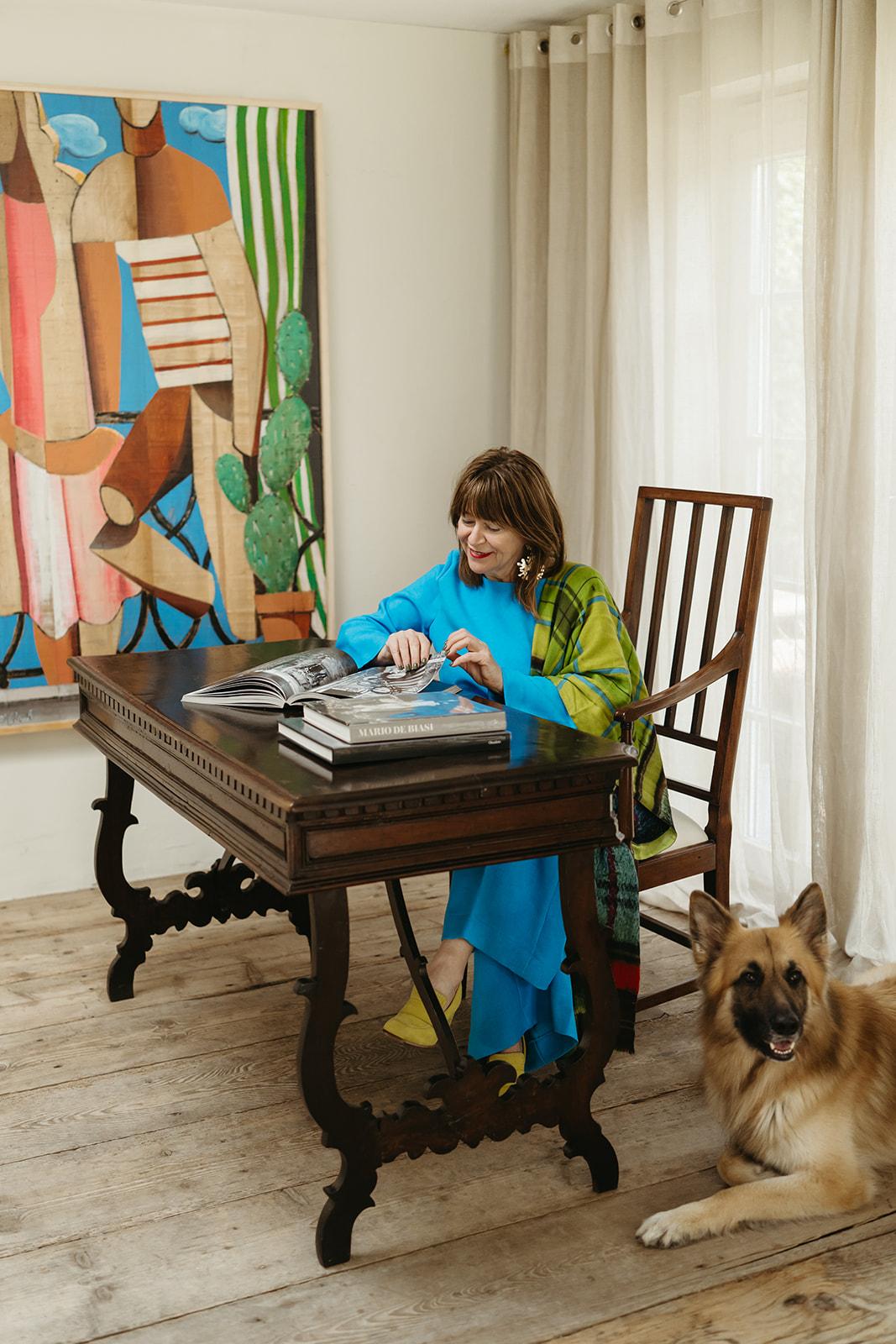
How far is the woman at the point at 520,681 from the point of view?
2.38 m

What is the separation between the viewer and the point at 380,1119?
6.50ft

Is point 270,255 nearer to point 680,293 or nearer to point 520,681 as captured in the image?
point 680,293

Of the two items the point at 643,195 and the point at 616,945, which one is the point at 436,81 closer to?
the point at 643,195

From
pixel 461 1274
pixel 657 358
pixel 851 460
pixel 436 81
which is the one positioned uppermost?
pixel 436 81

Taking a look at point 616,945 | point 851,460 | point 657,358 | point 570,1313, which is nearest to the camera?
point 570,1313

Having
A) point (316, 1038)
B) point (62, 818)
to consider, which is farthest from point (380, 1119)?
point (62, 818)

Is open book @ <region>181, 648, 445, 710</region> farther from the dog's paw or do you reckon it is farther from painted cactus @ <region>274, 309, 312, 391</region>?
painted cactus @ <region>274, 309, 312, 391</region>

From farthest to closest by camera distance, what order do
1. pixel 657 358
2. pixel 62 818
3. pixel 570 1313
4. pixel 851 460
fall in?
pixel 62 818
pixel 657 358
pixel 851 460
pixel 570 1313

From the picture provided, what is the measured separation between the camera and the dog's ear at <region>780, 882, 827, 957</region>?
2.10 m

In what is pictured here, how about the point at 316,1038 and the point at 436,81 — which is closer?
the point at 316,1038

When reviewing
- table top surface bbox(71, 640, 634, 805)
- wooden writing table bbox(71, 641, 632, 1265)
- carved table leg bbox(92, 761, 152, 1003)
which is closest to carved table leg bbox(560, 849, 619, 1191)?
wooden writing table bbox(71, 641, 632, 1265)

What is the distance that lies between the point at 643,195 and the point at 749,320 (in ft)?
1.77

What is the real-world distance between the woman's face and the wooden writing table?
0.47 metres

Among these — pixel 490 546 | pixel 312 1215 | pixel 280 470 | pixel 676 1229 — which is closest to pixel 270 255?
pixel 280 470
